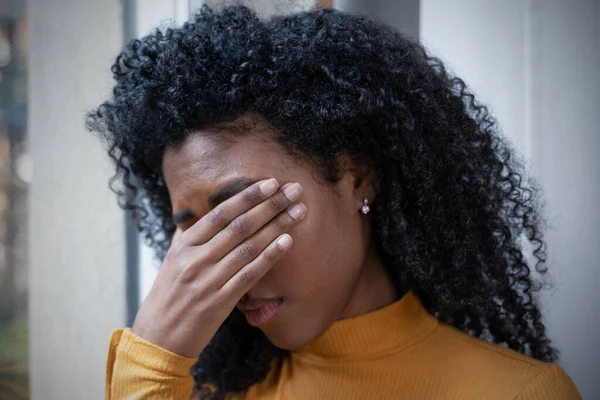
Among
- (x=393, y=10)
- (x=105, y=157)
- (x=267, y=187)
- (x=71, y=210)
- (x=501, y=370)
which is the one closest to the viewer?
(x=267, y=187)

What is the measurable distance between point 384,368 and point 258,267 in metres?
0.31

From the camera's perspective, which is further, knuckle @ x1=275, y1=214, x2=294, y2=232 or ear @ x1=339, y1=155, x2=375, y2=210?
ear @ x1=339, y1=155, x2=375, y2=210

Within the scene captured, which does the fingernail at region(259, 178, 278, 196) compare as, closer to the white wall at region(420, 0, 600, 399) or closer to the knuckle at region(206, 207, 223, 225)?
the knuckle at region(206, 207, 223, 225)

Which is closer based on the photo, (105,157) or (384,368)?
(384,368)

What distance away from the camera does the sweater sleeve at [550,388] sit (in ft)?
3.67

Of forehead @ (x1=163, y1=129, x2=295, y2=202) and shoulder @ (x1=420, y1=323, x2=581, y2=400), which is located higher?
forehead @ (x1=163, y1=129, x2=295, y2=202)

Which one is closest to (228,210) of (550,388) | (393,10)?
(550,388)

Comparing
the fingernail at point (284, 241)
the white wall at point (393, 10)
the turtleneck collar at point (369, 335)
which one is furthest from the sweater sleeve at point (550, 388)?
the white wall at point (393, 10)

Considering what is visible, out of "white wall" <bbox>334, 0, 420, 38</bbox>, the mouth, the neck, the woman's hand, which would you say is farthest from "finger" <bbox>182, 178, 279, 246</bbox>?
"white wall" <bbox>334, 0, 420, 38</bbox>

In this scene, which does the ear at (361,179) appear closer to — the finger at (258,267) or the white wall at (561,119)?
the finger at (258,267)

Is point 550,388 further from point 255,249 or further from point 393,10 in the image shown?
point 393,10

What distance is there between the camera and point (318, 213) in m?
1.12

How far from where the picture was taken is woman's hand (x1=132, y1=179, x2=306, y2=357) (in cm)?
107

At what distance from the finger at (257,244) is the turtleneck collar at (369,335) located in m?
0.24
